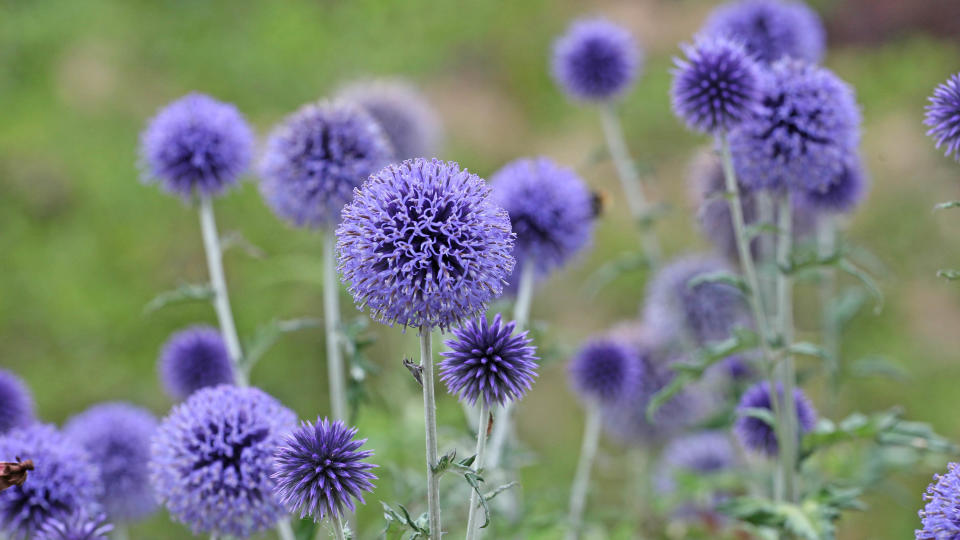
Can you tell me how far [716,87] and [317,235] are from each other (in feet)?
9.24

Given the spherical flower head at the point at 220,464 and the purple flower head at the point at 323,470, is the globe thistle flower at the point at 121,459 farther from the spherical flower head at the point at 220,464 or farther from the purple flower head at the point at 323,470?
the purple flower head at the point at 323,470

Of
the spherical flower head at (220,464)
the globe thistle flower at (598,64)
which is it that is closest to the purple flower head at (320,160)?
the spherical flower head at (220,464)

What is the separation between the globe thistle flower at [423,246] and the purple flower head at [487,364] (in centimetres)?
5

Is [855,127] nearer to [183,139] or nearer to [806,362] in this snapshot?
[183,139]

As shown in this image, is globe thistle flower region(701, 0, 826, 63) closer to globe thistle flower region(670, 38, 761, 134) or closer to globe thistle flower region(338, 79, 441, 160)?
globe thistle flower region(670, 38, 761, 134)

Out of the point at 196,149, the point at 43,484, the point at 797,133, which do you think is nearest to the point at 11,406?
the point at 43,484

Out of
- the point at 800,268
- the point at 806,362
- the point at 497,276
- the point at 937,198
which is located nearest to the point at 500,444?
the point at 800,268

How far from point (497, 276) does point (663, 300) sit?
2160mm

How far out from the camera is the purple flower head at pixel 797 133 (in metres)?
2.59

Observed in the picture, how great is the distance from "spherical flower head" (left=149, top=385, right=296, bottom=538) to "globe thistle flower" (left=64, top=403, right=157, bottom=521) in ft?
2.18

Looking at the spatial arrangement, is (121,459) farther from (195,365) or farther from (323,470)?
(323,470)

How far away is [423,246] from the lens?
157 centimetres

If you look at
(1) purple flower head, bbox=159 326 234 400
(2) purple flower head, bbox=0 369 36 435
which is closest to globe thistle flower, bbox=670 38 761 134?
(1) purple flower head, bbox=159 326 234 400

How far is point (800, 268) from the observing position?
2.50 meters
